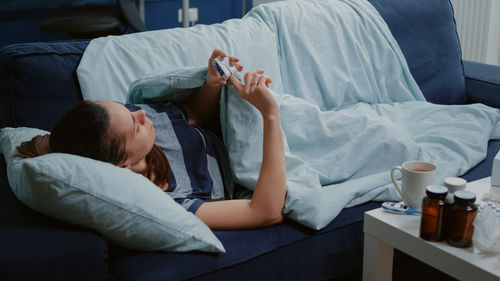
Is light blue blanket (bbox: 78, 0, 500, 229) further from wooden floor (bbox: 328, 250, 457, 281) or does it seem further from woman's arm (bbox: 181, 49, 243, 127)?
wooden floor (bbox: 328, 250, 457, 281)

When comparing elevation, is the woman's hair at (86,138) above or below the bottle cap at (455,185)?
above

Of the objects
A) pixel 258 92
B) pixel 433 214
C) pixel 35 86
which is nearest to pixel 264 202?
pixel 258 92

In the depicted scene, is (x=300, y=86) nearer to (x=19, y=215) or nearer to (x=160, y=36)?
(x=160, y=36)

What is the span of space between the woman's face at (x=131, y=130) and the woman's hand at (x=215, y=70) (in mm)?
288

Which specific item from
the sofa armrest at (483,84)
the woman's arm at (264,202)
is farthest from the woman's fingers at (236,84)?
the sofa armrest at (483,84)

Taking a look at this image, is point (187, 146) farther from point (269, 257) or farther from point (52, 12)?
point (52, 12)

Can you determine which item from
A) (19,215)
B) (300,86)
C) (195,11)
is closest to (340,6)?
(300,86)

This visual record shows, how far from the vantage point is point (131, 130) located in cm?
127

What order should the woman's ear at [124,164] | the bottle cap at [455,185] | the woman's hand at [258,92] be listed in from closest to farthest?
the bottle cap at [455,185] < the woman's ear at [124,164] < the woman's hand at [258,92]

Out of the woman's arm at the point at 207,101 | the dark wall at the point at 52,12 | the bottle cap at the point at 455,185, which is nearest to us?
the bottle cap at the point at 455,185

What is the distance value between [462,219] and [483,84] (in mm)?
1285

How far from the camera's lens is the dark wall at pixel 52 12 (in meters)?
3.73

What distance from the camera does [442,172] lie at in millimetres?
1601

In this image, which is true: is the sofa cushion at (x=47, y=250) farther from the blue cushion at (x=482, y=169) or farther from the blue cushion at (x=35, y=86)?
the blue cushion at (x=482, y=169)
